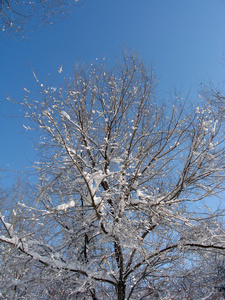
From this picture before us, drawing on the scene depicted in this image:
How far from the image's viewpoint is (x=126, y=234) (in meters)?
3.56

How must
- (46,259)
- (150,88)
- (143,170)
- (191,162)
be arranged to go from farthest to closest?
(150,88) → (143,170) → (46,259) → (191,162)

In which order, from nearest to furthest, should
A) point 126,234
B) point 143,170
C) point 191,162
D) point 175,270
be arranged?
1. point 126,234
2. point 191,162
3. point 175,270
4. point 143,170

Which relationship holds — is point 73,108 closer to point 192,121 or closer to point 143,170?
point 143,170

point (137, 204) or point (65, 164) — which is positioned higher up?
point (65, 164)

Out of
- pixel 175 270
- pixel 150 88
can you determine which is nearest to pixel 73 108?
pixel 150 88

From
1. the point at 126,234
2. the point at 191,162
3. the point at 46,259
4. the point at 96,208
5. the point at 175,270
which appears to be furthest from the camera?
the point at 175,270

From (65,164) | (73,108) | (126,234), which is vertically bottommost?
(126,234)

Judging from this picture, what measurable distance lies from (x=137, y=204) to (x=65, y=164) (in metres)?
2.04

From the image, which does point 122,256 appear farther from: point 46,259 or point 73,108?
point 73,108

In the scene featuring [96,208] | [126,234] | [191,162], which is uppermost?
[191,162]

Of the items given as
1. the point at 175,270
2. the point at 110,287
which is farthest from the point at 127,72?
the point at 110,287

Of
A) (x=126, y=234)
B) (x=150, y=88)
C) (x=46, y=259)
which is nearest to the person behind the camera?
(x=126, y=234)

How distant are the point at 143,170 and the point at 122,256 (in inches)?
85.6

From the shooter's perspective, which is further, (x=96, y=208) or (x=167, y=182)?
(x=167, y=182)
